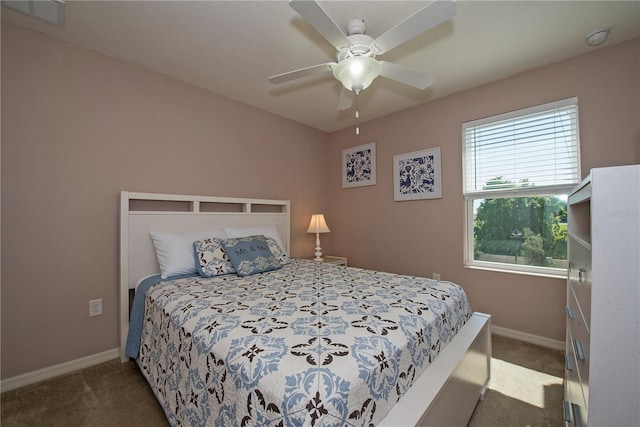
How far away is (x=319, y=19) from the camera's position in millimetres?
1275

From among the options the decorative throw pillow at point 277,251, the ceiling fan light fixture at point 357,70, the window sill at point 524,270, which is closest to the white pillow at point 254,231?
the decorative throw pillow at point 277,251

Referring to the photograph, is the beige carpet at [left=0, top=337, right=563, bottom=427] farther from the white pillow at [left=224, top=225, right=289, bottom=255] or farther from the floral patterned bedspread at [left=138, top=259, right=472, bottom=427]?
the white pillow at [left=224, top=225, right=289, bottom=255]

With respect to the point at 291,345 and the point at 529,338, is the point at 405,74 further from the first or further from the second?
the point at 529,338

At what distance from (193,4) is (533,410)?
3198 millimetres

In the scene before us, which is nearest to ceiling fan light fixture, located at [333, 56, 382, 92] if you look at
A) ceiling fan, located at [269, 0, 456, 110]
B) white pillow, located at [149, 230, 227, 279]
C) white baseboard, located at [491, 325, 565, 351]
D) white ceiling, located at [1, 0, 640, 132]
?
ceiling fan, located at [269, 0, 456, 110]

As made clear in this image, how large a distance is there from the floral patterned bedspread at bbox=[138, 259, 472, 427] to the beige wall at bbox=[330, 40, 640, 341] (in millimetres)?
1144

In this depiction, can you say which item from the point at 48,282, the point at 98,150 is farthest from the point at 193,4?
the point at 48,282

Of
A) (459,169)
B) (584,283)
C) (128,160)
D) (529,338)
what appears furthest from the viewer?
(459,169)

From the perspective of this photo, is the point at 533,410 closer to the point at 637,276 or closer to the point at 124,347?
the point at 637,276

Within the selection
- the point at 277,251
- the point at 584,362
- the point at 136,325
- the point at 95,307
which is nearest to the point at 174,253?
the point at 136,325

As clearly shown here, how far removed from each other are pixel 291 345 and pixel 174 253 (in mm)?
1579

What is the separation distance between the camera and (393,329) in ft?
3.78

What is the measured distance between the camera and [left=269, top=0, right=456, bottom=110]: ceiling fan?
120 cm

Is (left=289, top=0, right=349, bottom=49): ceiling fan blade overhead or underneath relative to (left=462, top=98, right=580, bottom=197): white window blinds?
overhead
